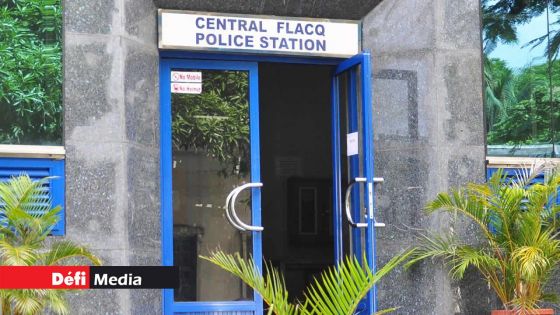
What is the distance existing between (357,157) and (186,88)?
1.36 meters

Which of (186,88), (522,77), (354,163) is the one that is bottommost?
(354,163)

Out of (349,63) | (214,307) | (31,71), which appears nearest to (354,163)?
(349,63)

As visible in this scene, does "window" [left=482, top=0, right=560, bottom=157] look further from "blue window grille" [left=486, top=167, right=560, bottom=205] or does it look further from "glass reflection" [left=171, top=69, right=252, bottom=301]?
"glass reflection" [left=171, top=69, right=252, bottom=301]

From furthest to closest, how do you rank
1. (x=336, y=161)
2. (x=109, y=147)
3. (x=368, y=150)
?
(x=336, y=161), (x=368, y=150), (x=109, y=147)

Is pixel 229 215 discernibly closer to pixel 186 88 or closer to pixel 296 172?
pixel 186 88

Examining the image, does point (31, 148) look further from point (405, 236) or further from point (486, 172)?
point (486, 172)

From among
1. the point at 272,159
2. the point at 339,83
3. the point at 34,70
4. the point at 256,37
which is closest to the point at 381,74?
the point at 339,83

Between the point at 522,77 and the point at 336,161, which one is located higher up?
the point at 522,77

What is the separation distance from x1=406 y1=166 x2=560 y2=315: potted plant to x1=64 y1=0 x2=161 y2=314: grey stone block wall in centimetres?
201

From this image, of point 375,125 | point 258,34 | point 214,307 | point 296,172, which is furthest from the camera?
point 296,172

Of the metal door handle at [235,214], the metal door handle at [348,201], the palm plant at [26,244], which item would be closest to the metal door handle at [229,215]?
the metal door handle at [235,214]

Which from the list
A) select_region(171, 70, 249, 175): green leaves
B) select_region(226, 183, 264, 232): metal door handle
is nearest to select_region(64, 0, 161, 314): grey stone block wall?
select_region(171, 70, 249, 175): green leaves

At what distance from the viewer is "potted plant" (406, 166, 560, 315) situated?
7.95 meters

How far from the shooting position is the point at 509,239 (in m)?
8.09
